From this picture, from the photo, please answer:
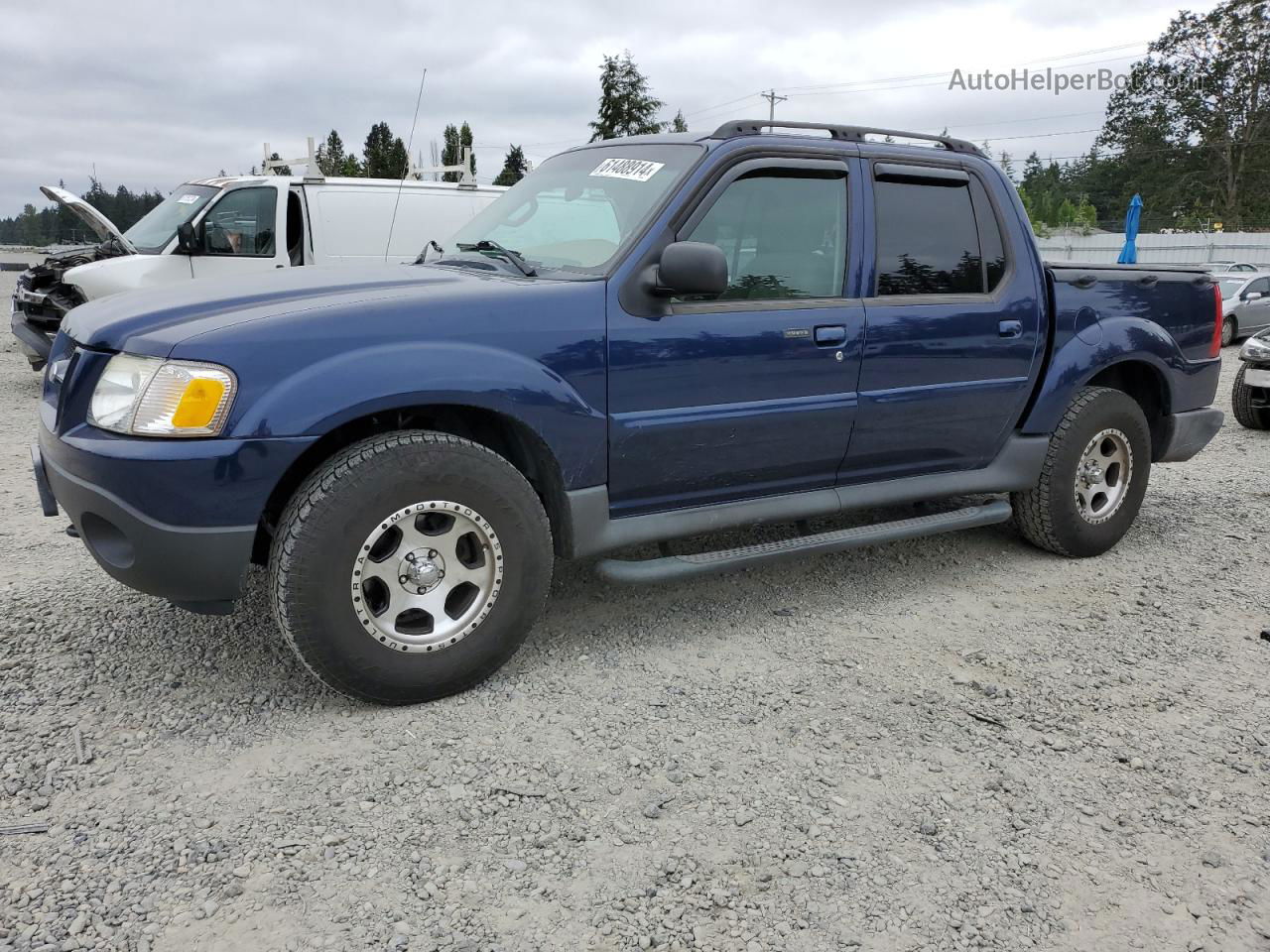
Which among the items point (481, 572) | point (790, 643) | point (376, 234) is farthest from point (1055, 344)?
point (376, 234)

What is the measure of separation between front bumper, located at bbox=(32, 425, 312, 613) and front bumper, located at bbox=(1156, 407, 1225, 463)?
427 centimetres

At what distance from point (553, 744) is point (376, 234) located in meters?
6.99

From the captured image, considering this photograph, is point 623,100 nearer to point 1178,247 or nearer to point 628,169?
point 1178,247

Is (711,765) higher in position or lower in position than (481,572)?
lower

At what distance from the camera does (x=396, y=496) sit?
300 cm

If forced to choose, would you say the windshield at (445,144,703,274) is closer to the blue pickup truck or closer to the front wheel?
the blue pickup truck

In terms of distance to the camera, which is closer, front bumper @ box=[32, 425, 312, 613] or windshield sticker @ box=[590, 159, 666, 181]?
front bumper @ box=[32, 425, 312, 613]

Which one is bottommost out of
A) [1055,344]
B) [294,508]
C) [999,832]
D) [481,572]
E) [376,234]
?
[999,832]

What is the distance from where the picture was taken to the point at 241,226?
8.71m

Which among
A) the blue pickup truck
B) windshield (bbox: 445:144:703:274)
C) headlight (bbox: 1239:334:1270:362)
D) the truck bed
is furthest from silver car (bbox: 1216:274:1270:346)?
windshield (bbox: 445:144:703:274)

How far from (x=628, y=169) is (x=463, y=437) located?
1.30m

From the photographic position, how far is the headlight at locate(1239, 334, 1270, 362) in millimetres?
8570

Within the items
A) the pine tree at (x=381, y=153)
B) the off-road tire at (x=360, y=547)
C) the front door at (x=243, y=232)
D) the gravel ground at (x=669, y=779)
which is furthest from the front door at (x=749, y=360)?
the pine tree at (x=381, y=153)

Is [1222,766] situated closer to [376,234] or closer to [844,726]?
[844,726]
